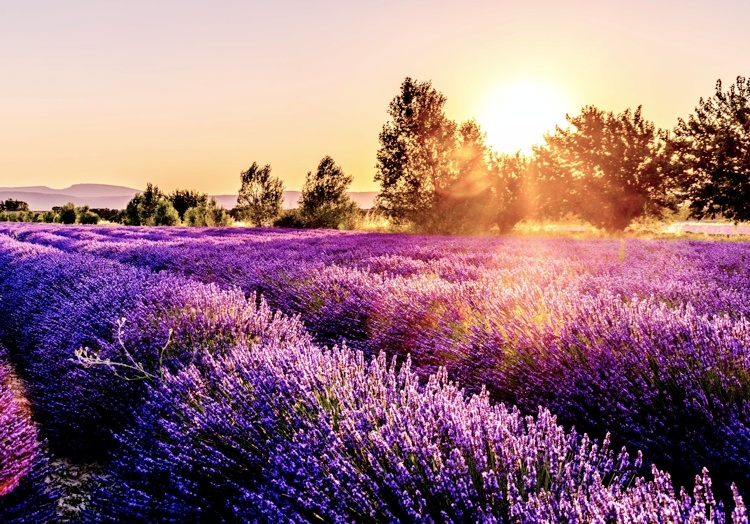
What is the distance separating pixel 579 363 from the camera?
189cm

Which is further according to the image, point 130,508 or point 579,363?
point 579,363

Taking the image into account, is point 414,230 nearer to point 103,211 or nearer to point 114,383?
point 114,383

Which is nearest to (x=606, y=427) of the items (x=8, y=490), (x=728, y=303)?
(x=728, y=303)

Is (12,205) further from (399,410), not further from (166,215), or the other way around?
(399,410)

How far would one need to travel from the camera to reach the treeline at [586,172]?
858 inches

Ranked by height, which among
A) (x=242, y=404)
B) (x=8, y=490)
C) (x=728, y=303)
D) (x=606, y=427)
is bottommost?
(x=8, y=490)

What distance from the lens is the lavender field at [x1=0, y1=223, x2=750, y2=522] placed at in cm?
103

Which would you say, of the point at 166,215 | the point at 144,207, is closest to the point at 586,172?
the point at 166,215

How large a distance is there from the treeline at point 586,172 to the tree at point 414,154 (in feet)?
0.16

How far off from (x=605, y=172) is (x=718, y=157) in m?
4.88

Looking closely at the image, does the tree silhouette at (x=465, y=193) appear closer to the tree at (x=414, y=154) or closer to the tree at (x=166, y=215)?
the tree at (x=414, y=154)

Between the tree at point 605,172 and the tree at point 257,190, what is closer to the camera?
the tree at point 605,172

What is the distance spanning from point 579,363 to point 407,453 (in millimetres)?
1072

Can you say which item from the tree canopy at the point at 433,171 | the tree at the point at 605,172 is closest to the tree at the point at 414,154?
the tree canopy at the point at 433,171
